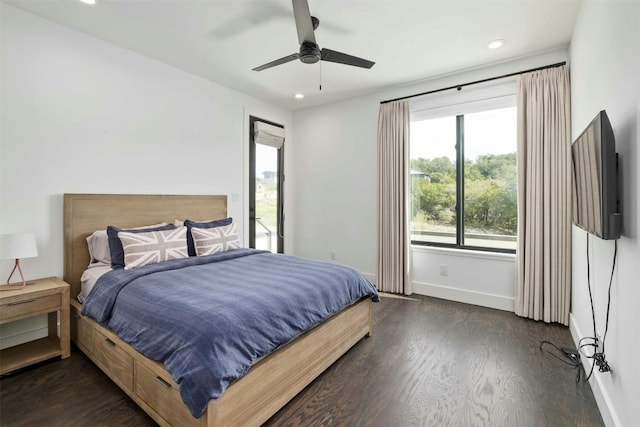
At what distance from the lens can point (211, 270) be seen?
251 centimetres

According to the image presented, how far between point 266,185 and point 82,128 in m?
2.40

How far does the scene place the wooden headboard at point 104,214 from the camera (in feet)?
8.74

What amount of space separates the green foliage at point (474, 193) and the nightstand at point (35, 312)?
3756 millimetres

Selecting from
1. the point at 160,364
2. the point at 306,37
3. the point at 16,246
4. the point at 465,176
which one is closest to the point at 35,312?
the point at 16,246

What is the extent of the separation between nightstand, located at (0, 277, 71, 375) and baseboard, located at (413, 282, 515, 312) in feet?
11.8

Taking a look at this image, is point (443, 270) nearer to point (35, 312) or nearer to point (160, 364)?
point (160, 364)

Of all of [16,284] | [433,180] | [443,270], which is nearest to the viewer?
[16,284]

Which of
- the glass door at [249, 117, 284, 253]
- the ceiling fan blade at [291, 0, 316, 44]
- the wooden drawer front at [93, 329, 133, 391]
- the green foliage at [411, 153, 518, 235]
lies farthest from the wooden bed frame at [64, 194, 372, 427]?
the ceiling fan blade at [291, 0, 316, 44]

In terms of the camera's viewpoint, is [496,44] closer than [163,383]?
No

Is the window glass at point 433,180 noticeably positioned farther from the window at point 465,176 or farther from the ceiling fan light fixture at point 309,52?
the ceiling fan light fixture at point 309,52

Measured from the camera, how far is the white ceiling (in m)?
2.37

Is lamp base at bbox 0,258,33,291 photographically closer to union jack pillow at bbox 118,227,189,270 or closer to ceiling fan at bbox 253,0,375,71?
union jack pillow at bbox 118,227,189,270

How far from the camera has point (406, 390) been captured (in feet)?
6.48

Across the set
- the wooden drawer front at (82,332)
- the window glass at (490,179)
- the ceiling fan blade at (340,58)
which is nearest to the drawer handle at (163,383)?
the wooden drawer front at (82,332)
